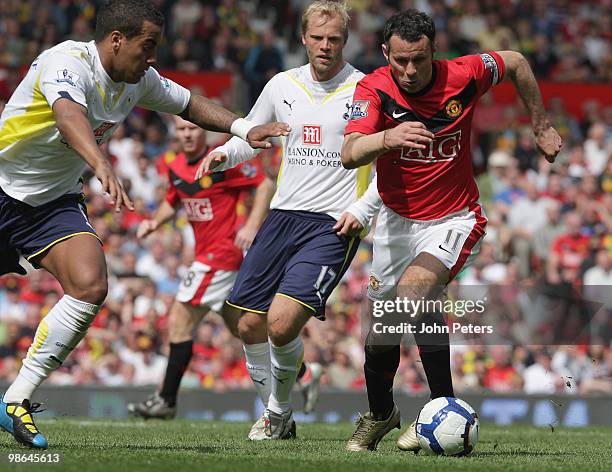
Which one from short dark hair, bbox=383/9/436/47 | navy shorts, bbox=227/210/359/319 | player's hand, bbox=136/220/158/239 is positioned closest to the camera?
short dark hair, bbox=383/9/436/47

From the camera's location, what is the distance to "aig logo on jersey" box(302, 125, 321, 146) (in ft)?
28.5

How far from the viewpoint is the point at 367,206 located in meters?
8.12

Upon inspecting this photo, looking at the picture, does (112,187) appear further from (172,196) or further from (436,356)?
(172,196)

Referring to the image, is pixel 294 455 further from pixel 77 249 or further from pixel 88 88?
pixel 88 88

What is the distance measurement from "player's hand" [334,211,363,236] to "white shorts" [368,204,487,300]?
0.25 metres

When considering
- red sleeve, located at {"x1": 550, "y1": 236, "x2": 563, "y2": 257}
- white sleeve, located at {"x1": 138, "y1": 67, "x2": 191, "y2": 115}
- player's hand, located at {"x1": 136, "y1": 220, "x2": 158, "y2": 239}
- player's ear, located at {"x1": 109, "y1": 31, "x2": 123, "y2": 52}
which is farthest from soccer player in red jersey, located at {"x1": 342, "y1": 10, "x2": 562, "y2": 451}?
red sleeve, located at {"x1": 550, "y1": 236, "x2": 563, "y2": 257}

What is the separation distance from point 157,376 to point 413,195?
24.4 ft

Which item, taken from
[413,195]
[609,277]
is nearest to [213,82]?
[609,277]

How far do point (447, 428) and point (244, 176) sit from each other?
4525mm

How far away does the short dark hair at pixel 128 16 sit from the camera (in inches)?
269

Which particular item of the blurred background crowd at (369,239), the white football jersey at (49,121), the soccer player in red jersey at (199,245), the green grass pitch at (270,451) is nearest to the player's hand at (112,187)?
the white football jersey at (49,121)

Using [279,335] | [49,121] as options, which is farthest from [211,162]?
[49,121]

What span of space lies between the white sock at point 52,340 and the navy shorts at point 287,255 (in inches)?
76.4

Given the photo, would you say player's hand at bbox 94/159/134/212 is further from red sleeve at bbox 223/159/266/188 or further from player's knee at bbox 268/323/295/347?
red sleeve at bbox 223/159/266/188
